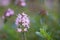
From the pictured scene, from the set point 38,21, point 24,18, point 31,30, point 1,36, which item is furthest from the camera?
point 38,21

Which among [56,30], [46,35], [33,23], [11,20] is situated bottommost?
[46,35]

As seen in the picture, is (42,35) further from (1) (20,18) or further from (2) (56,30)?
(2) (56,30)

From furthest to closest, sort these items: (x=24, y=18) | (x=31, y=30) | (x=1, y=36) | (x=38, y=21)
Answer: (x=38, y=21) < (x=1, y=36) < (x=31, y=30) < (x=24, y=18)

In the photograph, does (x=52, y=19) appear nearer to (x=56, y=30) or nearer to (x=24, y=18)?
(x=56, y=30)

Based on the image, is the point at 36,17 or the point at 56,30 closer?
the point at 56,30

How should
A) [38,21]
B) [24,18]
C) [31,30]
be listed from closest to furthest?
[24,18]
[31,30]
[38,21]

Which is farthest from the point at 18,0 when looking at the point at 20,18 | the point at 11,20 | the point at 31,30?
the point at 20,18

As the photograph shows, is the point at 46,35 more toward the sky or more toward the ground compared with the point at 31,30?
more toward the ground

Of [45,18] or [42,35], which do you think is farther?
[45,18]

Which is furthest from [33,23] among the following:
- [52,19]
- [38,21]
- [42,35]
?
[42,35]
